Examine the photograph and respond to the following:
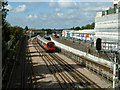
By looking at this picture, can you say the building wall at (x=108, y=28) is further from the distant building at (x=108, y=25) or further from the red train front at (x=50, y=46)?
the red train front at (x=50, y=46)

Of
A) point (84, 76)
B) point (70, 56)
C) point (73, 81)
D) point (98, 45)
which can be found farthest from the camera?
point (70, 56)

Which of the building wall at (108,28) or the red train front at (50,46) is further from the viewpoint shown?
the building wall at (108,28)

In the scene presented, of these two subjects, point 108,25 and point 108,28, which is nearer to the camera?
point 108,25

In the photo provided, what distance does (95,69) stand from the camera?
17.2m

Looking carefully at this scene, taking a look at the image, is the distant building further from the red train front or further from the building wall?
the red train front

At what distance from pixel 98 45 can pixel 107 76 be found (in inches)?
289

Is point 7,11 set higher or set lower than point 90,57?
higher

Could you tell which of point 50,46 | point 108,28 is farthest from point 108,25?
point 50,46

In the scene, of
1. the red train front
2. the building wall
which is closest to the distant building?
the building wall

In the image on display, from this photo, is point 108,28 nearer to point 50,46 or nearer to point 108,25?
point 108,25

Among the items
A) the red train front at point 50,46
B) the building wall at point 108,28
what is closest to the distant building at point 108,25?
the building wall at point 108,28

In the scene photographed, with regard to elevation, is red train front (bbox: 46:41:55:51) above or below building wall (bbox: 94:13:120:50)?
below

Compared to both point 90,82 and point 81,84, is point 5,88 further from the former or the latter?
point 90,82

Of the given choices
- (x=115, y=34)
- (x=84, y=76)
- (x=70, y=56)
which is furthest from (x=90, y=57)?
(x=115, y=34)
